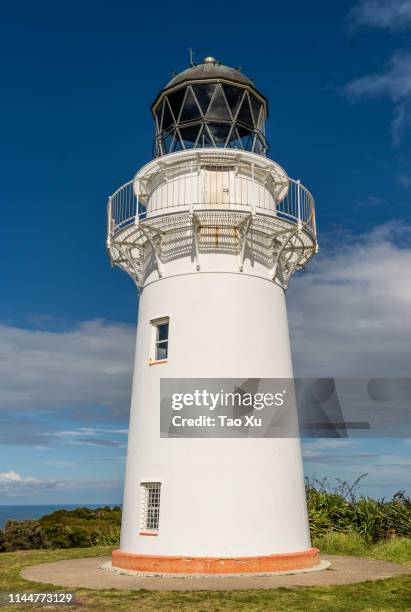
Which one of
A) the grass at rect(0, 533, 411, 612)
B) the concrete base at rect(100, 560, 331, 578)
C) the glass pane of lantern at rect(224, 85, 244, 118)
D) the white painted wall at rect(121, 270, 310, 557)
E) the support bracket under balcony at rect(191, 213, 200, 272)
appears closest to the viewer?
the grass at rect(0, 533, 411, 612)

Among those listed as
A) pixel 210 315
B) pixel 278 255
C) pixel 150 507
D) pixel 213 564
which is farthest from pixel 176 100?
pixel 213 564

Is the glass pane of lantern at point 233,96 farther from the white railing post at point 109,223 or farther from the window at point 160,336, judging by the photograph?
the window at point 160,336

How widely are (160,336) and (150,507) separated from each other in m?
4.38

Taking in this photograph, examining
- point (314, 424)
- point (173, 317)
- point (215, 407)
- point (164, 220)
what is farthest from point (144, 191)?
point (314, 424)

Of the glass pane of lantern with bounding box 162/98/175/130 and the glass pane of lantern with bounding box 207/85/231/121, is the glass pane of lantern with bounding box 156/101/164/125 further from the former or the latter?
the glass pane of lantern with bounding box 207/85/231/121

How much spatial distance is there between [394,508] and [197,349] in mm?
10278

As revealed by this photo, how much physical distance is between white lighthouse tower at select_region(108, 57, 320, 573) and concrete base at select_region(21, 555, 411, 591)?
1.50ft

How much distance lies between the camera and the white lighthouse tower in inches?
534

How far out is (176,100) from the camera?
1712 cm

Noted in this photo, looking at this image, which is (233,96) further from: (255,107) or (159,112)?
(159,112)

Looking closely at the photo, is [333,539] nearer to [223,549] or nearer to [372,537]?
[372,537]

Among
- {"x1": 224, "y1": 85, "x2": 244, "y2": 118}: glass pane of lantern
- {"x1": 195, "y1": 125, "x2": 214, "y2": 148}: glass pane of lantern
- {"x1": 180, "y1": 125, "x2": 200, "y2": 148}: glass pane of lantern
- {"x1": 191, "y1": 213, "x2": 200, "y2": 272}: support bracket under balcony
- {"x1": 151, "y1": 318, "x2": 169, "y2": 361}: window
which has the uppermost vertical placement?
{"x1": 224, "y1": 85, "x2": 244, "y2": 118}: glass pane of lantern

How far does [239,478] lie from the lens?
13742 millimetres

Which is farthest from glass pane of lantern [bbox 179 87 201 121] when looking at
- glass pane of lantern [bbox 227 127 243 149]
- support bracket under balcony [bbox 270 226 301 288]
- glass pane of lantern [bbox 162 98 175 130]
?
support bracket under balcony [bbox 270 226 301 288]
